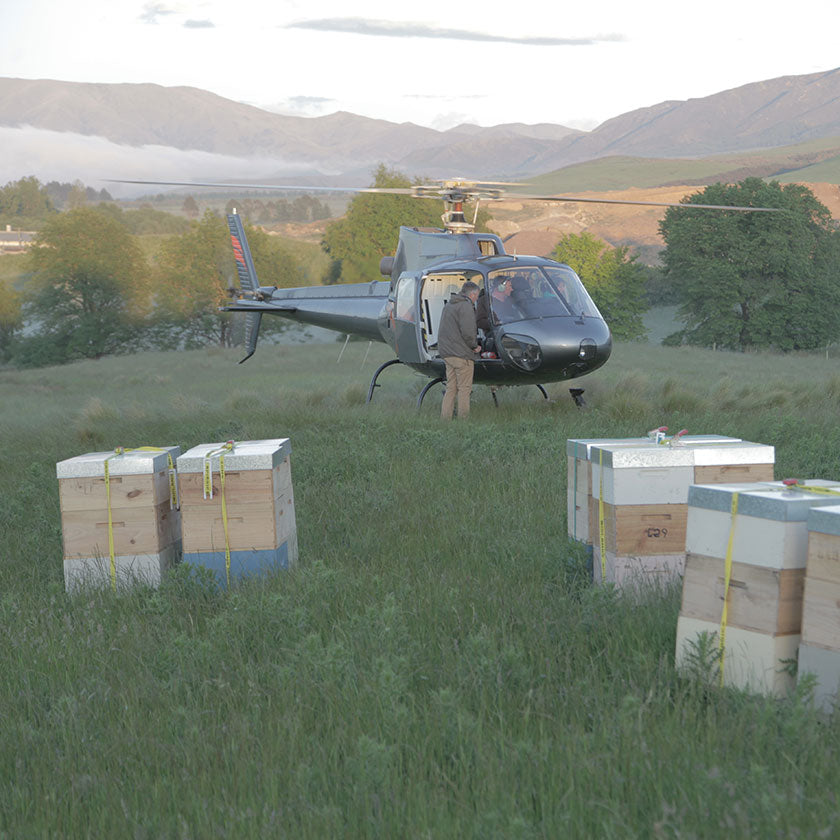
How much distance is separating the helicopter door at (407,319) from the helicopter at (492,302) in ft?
0.05

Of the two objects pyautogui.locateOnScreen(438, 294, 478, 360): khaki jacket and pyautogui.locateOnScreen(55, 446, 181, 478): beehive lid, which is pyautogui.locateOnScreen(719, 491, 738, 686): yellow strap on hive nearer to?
pyautogui.locateOnScreen(55, 446, 181, 478): beehive lid

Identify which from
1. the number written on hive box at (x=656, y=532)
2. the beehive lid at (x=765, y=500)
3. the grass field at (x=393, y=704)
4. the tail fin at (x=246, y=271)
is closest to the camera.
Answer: the grass field at (x=393, y=704)

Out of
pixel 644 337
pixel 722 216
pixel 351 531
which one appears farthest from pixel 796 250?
pixel 351 531

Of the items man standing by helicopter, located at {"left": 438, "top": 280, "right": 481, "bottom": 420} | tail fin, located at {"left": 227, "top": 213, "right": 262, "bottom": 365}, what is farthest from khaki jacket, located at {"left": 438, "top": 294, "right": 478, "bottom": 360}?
tail fin, located at {"left": 227, "top": 213, "right": 262, "bottom": 365}

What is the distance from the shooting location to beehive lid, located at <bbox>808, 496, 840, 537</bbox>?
366 cm

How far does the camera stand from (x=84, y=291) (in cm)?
7056

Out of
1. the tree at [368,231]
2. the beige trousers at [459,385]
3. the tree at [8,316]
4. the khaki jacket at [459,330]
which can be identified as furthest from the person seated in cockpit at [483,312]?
the tree at [8,316]

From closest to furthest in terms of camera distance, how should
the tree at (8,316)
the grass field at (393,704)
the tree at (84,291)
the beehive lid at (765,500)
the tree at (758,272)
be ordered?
the grass field at (393,704) < the beehive lid at (765,500) < the tree at (758,272) < the tree at (84,291) < the tree at (8,316)

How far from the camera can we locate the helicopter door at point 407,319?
15.0 m

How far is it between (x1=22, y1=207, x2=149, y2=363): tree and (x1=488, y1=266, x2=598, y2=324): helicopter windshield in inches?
2364

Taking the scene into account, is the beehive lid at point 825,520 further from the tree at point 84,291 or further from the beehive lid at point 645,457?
the tree at point 84,291

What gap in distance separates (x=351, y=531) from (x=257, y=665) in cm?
297

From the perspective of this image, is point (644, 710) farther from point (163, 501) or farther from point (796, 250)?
point (796, 250)

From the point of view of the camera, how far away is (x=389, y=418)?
13594 millimetres
